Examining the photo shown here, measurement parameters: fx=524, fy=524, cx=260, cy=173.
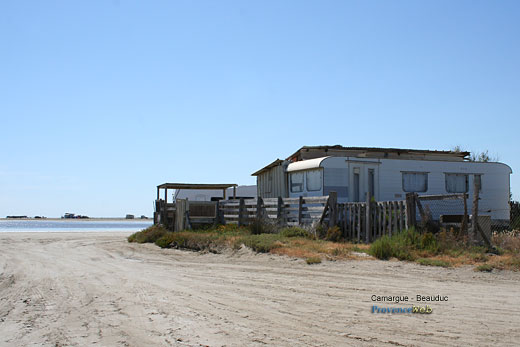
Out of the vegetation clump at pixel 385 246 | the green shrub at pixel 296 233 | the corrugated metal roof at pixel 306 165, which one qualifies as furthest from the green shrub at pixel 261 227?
the corrugated metal roof at pixel 306 165

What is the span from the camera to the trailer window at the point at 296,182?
21403 mm

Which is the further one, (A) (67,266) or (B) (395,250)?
(A) (67,266)

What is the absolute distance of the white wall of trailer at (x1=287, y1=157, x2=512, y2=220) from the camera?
1947 centimetres

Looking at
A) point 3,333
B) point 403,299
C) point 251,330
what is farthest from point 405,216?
point 3,333

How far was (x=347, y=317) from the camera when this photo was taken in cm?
660

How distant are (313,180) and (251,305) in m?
13.1

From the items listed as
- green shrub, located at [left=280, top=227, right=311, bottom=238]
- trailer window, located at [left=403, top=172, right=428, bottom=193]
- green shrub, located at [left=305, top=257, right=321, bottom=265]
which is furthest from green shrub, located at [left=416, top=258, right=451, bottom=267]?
trailer window, located at [left=403, top=172, right=428, bottom=193]

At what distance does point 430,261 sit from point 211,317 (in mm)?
5949

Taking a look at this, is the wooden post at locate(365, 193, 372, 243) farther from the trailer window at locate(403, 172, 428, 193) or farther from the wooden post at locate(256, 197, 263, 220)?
the trailer window at locate(403, 172, 428, 193)

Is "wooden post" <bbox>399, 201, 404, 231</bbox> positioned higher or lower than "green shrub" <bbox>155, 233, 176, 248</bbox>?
higher

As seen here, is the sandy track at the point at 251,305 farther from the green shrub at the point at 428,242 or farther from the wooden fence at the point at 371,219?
the wooden fence at the point at 371,219

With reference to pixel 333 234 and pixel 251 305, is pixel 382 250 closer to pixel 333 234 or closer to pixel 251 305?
pixel 333 234

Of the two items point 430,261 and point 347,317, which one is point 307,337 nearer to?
point 347,317

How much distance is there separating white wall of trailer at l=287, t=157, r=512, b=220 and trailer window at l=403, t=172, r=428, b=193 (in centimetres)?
9
